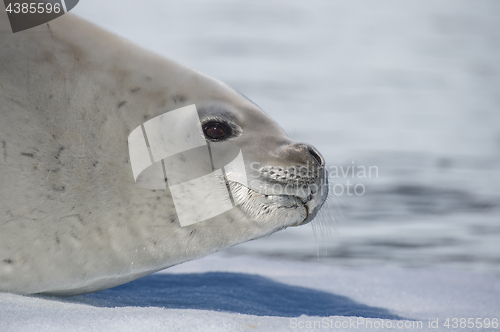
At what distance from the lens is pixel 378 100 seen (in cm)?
1602

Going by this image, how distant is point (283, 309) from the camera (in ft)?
9.78

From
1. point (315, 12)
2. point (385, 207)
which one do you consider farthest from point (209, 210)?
point (315, 12)

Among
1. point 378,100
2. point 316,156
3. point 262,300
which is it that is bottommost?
point 378,100

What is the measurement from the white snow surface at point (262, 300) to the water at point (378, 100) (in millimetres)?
487

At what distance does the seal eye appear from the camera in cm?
263

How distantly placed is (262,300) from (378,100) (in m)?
13.5

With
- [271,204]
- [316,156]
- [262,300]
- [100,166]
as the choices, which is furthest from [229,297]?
[100,166]

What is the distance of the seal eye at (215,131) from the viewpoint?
2.63 meters

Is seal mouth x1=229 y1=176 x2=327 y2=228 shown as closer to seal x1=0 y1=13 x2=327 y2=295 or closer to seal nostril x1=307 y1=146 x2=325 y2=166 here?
seal x1=0 y1=13 x2=327 y2=295

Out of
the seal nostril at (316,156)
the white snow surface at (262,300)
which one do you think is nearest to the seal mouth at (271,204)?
the seal nostril at (316,156)

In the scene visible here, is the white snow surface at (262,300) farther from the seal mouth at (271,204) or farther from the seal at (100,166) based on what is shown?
the seal mouth at (271,204)

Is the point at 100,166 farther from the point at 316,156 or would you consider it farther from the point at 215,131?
the point at 316,156

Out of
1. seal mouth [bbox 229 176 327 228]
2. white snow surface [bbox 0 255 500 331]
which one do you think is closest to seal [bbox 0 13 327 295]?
seal mouth [bbox 229 176 327 228]

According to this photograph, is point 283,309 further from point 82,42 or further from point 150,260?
point 82,42
